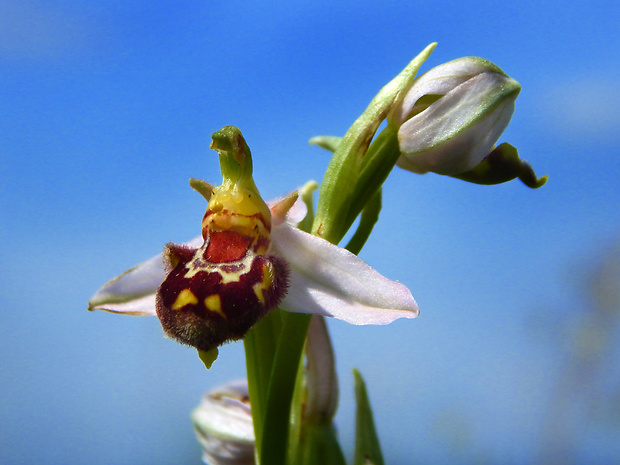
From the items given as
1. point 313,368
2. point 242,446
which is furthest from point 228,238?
point 242,446

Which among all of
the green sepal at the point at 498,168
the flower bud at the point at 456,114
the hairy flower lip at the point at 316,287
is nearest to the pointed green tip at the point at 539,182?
the green sepal at the point at 498,168

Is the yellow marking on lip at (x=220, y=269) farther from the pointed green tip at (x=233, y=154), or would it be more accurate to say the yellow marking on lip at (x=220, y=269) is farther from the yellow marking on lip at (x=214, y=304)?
the pointed green tip at (x=233, y=154)

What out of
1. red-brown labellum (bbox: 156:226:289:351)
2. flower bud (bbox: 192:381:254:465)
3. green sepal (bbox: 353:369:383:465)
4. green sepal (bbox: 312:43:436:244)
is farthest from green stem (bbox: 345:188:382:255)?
flower bud (bbox: 192:381:254:465)

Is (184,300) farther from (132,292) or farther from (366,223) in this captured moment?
(366,223)

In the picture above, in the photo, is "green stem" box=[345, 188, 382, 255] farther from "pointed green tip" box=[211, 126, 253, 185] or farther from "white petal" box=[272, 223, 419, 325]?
"pointed green tip" box=[211, 126, 253, 185]

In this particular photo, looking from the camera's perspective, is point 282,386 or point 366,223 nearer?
point 282,386

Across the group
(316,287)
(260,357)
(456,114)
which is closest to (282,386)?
(260,357)

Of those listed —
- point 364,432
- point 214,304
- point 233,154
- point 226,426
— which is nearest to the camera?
point 214,304

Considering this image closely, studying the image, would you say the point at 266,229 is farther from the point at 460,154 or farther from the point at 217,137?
the point at 460,154
